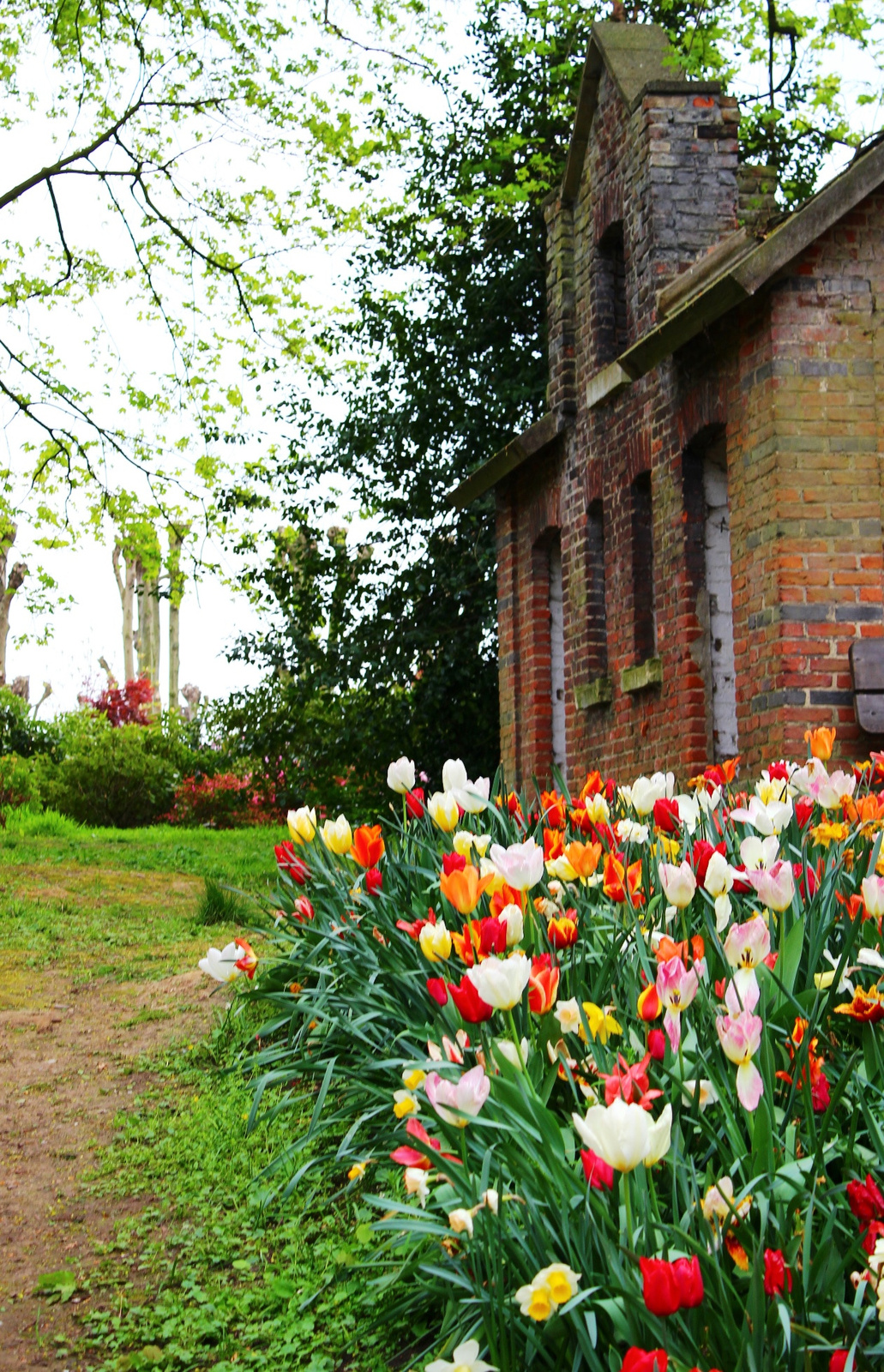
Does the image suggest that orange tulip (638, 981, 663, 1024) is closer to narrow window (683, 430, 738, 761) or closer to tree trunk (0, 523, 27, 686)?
narrow window (683, 430, 738, 761)

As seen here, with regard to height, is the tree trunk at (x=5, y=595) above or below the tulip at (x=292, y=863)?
above

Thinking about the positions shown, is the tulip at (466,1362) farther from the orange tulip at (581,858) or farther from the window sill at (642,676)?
the window sill at (642,676)

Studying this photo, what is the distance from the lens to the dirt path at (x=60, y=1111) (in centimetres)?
349

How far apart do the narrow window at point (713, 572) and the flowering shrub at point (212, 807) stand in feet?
44.1

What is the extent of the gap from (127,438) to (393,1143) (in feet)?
45.1

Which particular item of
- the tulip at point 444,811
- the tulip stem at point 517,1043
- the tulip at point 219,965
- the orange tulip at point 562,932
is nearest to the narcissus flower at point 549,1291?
the tulip stem at point 517,1043

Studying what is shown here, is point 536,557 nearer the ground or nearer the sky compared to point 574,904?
nearer the sky

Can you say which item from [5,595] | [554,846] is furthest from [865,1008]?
[5,595]

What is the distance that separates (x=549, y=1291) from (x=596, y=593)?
404 inches

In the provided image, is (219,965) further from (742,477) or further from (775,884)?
(742,477)

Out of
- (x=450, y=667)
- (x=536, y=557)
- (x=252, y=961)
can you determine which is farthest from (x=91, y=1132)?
(x=450, y=667)

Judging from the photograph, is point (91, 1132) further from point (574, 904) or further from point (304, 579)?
point (304, 579)

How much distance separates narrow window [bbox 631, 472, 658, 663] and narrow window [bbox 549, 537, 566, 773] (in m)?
2.39

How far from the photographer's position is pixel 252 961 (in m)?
4.11
